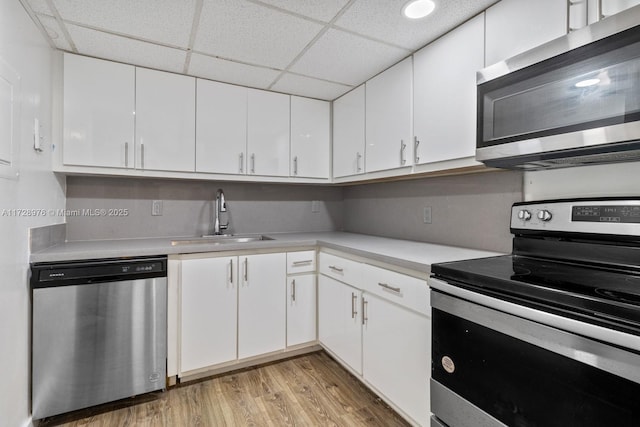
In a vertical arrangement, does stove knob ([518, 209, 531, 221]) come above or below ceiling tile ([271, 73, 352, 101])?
below

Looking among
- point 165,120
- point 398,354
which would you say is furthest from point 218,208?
point 398,354

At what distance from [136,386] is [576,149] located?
2378mm

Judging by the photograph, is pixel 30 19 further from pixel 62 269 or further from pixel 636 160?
pixel 636 160

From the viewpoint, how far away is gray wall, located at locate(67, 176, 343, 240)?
2244mm

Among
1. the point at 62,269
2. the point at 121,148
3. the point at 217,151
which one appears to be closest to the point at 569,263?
the point at 217,151

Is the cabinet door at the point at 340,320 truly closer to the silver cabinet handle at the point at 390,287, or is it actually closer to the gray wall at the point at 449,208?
the silver cabinet handle at the point at 390,287

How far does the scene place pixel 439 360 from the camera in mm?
1212

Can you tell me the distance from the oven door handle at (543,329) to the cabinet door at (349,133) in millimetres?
1405

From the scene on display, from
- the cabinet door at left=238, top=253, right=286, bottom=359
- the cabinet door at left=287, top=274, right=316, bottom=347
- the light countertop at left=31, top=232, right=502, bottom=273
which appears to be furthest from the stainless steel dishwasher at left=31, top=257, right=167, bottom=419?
the cabinet door at left=287, top=274, right=316, bottom=347

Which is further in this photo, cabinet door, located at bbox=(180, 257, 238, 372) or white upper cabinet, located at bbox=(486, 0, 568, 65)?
cabinet door, located at bbox=(180, 257, 238, 372)

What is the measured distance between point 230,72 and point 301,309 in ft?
5.80

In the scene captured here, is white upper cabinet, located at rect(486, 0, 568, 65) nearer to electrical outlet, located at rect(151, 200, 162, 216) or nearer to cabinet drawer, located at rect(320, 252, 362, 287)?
cabinet drawer, located at rect(320, 252, 362, 287)

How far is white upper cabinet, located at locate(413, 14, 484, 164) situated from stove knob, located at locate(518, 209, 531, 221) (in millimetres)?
346

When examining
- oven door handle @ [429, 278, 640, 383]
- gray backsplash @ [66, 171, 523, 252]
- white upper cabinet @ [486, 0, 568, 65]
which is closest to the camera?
oven door handle @ [429, 278, 640, 383]
